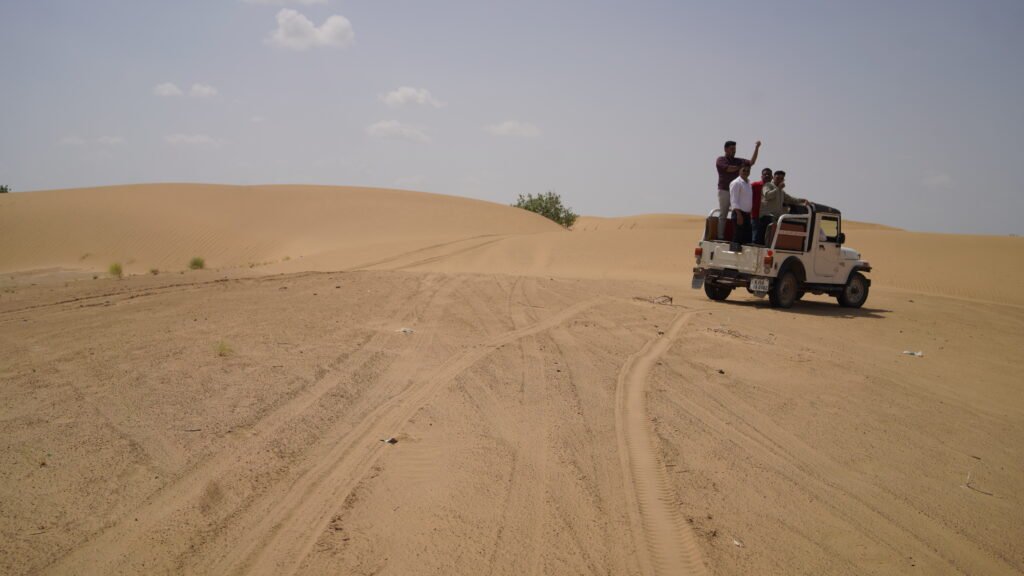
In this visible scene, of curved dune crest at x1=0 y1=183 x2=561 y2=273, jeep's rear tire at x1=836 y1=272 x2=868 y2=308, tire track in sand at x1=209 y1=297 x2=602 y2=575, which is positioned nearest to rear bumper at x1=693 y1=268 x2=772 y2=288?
jeep's rear tire at x1=836 y1=272 x2=868 y2=308

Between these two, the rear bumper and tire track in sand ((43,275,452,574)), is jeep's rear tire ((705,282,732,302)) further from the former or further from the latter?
tire track in sand ((43,275,452,574))

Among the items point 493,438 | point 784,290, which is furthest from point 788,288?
point 493,438

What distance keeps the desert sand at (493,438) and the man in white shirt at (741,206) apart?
1862 millimetres

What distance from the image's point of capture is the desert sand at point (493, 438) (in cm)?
372

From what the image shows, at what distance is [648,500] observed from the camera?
432 centimetres

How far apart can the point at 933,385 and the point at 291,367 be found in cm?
720

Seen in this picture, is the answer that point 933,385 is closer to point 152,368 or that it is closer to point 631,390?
point 631,390

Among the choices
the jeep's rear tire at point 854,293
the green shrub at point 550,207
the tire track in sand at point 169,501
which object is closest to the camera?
the tire track in sand at point 169,501

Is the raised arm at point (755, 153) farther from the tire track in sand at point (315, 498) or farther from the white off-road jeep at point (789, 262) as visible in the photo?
the tire track in sand at point (315, 498)


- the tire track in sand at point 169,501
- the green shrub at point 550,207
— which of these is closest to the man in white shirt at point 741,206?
the tire track in sand at point 169,501

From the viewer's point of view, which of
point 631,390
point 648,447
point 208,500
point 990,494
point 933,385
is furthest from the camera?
point 933,385

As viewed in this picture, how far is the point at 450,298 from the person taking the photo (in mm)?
13289

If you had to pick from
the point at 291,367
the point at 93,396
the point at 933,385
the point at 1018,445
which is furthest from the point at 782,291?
the point at 93,396

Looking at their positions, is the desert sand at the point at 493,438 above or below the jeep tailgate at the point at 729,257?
below
